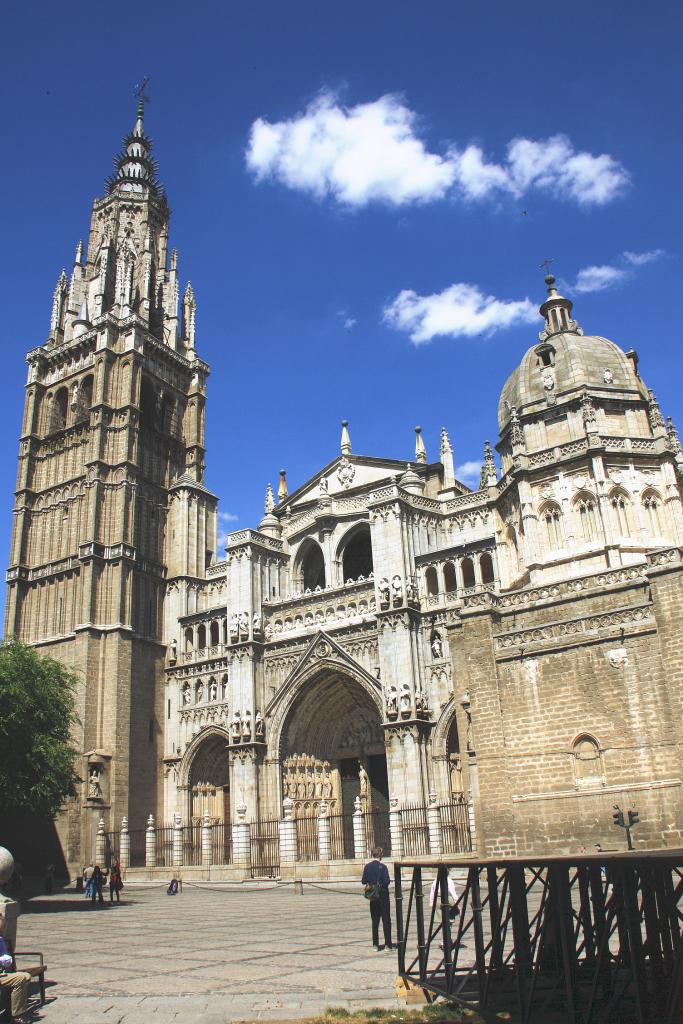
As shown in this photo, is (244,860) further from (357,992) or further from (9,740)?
(357,992)

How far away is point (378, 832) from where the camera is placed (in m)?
31.3

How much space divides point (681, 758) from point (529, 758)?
290cm

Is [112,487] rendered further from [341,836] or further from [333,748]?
[341,836]

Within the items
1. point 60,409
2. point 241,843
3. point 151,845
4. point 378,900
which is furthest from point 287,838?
point 60,409

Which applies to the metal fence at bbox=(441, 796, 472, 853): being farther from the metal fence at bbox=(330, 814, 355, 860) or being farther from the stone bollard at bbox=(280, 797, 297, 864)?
the metal fence at bbox=(330, 814, 355, 860)

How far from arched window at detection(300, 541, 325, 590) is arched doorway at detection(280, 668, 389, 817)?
6.52 metres

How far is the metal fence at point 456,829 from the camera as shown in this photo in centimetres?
2603

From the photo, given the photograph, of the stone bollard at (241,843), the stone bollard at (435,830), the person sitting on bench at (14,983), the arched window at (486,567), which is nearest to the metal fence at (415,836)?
the stone bollard at (435,830)

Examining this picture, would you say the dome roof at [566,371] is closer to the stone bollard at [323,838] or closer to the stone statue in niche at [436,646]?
the stone statue in niche at [436,646]

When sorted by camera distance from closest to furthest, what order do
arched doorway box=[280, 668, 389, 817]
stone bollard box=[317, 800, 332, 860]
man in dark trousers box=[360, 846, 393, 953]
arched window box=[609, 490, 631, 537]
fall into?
1. man in dark trousers box=[360, 846, 393, 953]
2. stone bollard box=[317, 800, 332, 860]
3. arched window box=[609, 490, 631, 537]
4. arched doorway box=[280, 668, 389, 817]

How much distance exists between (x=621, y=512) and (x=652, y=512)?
1.16 metres

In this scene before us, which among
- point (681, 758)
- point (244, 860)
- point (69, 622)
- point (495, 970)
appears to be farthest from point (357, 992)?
point (69, 622)

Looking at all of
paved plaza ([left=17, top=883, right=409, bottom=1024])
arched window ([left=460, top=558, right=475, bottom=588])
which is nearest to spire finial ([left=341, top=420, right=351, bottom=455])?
arched window ([left=460, top=558, right=475, bottom=588])

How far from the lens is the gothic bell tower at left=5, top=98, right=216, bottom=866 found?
36062mm
